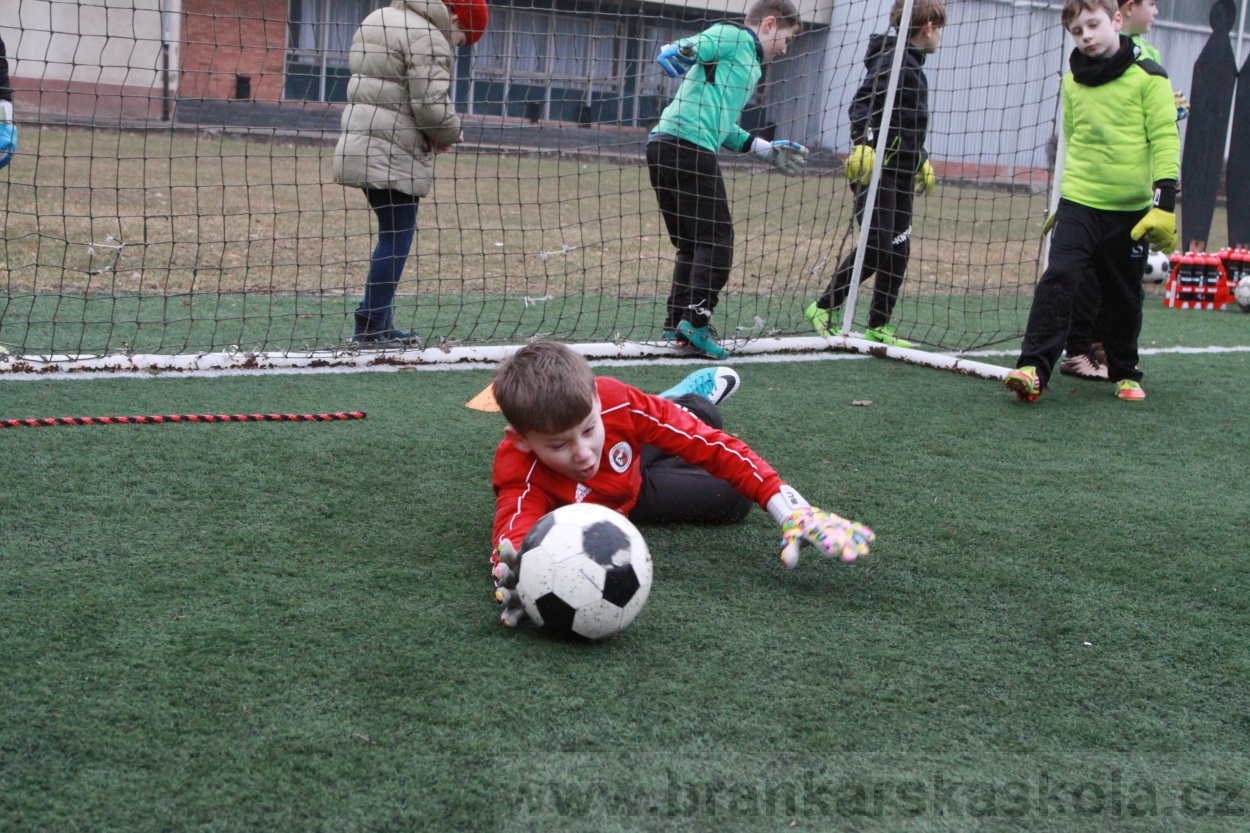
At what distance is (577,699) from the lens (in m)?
2.11

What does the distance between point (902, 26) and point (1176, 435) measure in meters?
2.55

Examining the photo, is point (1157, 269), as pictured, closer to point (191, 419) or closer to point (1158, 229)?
point (1158, 229)

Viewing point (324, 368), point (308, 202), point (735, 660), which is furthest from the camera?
point (308, 202)

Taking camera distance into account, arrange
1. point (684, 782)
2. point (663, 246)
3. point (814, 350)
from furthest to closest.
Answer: point (663, 246)
point (814, 350)
point (684, 782)

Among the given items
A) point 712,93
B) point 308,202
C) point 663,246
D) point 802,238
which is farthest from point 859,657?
point 308,202

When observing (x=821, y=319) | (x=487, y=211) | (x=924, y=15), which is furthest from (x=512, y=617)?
(x=487, y=211)

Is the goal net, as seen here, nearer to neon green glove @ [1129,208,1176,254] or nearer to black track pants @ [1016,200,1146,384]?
black track pants @ [1016,200,1146,384]

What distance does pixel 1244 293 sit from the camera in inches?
342

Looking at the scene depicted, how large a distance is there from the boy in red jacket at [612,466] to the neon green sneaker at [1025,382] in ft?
6.83

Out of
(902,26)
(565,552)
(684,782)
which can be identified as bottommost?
(684,782)

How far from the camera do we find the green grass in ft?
5.92

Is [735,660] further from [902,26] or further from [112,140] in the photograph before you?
[112,140]

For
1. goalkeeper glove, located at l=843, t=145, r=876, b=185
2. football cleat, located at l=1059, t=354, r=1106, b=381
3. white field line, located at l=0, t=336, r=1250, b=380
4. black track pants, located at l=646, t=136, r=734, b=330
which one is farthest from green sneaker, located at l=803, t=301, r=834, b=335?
football cleat, located at l=1059, t=354, r=1106, b=381

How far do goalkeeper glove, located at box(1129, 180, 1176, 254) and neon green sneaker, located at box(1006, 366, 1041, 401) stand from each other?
0.71 meters
